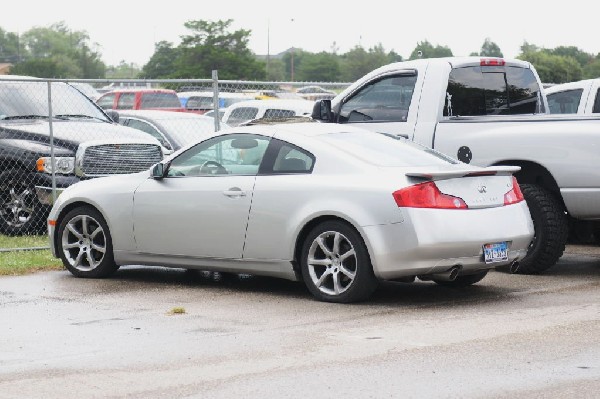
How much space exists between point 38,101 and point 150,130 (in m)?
4.55

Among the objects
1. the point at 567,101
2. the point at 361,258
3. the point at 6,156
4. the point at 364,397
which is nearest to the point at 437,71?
the point at 567,101

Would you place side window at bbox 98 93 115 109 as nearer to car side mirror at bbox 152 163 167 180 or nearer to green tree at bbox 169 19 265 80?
car side mirror at bbox 152 163 167 180

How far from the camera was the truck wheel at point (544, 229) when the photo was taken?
12156 millimetres

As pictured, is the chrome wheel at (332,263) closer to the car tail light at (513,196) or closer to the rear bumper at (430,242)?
the rear bumper at (430,242)

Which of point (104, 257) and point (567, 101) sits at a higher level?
point (567, 101)

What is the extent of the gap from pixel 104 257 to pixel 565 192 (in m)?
4.43

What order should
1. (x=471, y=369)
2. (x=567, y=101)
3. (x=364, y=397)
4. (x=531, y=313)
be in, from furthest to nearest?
(x=567, y=101) < (x=531, y=313) < (x=471, y=369) < (x=364, y=397)

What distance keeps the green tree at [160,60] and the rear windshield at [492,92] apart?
357 ft

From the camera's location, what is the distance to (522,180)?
12539 millimetres

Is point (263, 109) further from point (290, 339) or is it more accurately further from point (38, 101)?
point (290, 339)

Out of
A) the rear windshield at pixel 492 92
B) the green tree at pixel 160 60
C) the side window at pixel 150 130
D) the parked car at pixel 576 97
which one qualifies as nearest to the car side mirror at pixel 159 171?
the rear windshield at pixel 492 92

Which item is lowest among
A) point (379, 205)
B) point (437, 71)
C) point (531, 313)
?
point (531, 313)

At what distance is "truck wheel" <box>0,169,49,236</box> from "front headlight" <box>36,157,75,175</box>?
259 millimetres

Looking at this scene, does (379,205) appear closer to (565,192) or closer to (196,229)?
(196,229)
